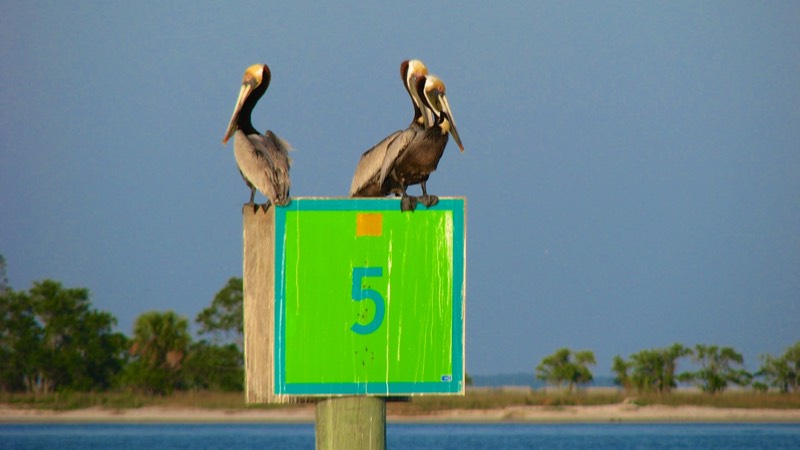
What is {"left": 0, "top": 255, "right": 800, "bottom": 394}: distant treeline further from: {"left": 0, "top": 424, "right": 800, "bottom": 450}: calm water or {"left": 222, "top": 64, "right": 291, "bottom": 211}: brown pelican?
{"left": 222, "top": 64, "right": 291, "bottom": 211}: brown pelican

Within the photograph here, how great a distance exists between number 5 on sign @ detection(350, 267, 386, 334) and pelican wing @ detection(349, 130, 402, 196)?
4.17 ft

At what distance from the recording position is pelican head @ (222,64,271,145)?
5.73 m

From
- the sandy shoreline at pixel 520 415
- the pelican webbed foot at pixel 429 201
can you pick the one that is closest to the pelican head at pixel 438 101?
the pelican webbed foot at pixel 429 201

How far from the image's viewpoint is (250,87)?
5.82 m

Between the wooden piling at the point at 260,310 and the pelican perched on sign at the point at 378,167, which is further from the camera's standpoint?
the pelican perched on sign at the point at 378,167

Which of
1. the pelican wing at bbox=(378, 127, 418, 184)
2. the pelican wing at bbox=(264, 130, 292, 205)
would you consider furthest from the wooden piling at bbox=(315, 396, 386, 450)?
the pelican wing at bbox=(378, 127, 418, 184)

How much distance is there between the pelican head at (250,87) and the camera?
18.8 ft

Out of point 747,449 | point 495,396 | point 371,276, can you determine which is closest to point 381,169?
point 371,276

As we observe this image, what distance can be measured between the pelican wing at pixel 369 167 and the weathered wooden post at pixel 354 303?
1.23 metres

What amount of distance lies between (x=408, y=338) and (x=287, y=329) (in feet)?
1.17

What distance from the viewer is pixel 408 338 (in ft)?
13.8

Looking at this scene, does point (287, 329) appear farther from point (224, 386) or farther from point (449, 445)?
point (224, 386)

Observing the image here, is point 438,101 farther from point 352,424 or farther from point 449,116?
point 352,424

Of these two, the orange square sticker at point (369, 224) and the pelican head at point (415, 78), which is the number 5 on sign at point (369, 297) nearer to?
the orange square sticker at point (369, 224)
